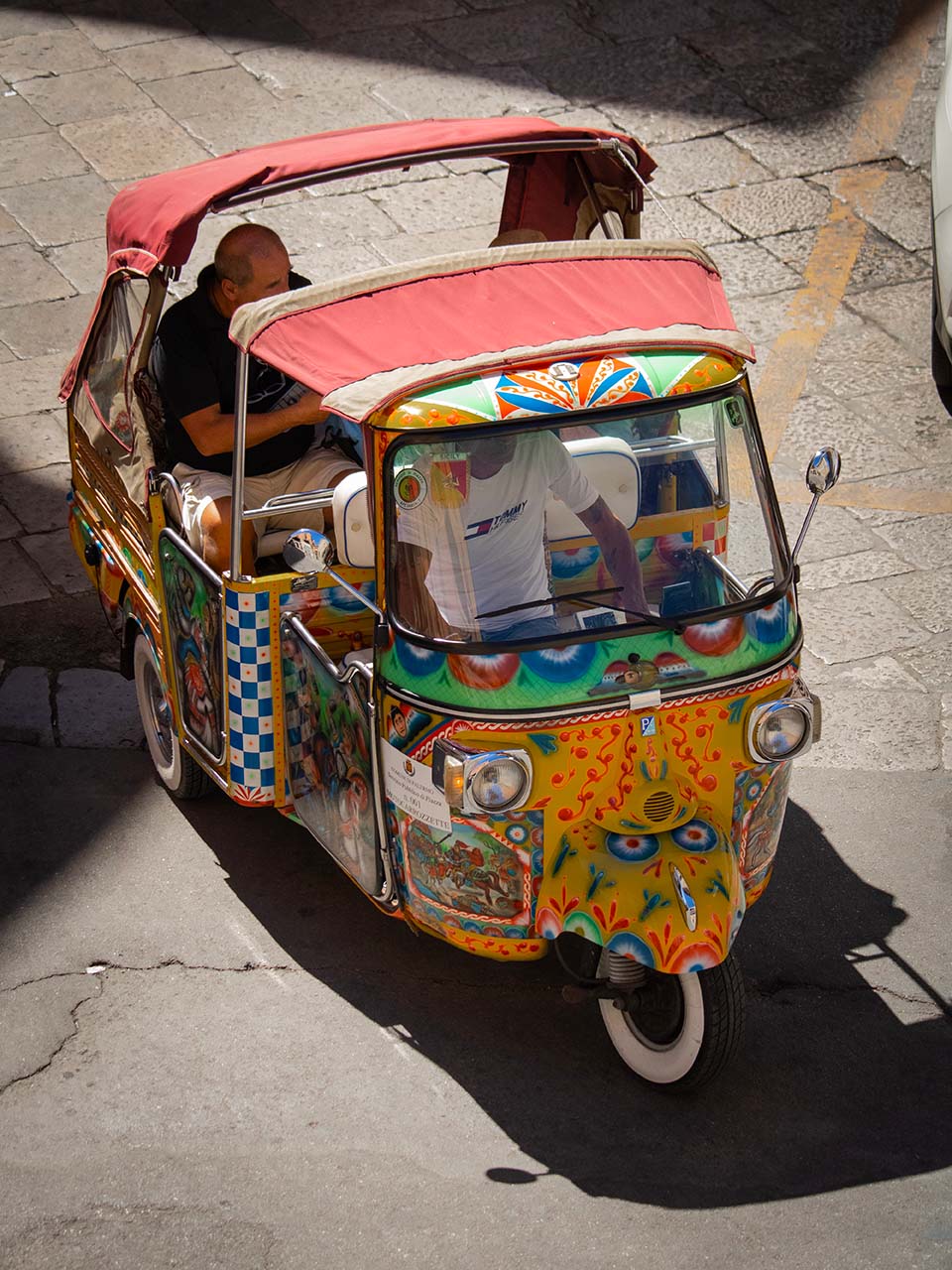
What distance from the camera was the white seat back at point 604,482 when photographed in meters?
4.45

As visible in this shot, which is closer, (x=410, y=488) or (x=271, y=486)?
(x=410, y=488)

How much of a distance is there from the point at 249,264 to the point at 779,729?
2.32 metres

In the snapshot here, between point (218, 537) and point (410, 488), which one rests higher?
Answer: point (410, 488)

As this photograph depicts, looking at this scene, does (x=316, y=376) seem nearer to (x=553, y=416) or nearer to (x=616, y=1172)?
(x=553, y=416)

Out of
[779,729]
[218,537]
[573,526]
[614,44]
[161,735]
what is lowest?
[161,735]

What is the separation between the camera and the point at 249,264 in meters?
5.26

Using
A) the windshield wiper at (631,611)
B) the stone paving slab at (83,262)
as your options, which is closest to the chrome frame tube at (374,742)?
the windshield wiper at (631,611)

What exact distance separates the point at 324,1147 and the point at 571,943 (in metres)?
0.89

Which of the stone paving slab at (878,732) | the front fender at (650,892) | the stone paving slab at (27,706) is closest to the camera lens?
the front fender at (650,892)

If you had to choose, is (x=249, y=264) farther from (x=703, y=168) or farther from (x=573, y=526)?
(x=703, y=168)

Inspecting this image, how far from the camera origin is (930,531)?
736 cm

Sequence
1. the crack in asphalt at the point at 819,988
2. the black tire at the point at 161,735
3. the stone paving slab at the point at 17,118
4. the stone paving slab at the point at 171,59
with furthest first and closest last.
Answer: the stone paving slab at the point at 171,59
the stone paving slab at the point at 17,118
the black tire at the point at 161,735
the crack in asphalt at the point at 819,988

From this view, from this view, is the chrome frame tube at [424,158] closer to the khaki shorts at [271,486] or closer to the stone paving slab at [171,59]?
the khaki shorts at [271,486]

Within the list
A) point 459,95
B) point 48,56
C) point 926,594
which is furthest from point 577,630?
point 48,56
